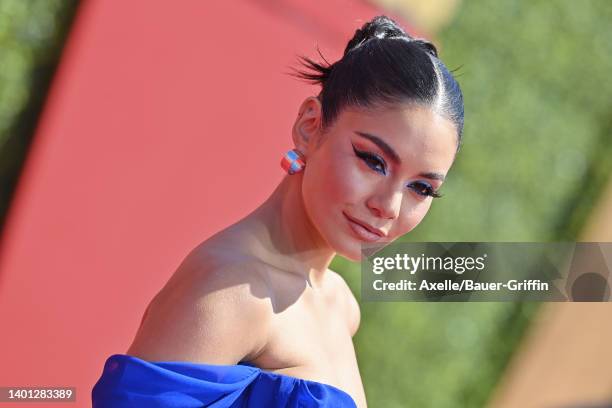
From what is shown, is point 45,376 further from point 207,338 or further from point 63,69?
point 207,338

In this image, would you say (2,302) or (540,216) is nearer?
(2,302)

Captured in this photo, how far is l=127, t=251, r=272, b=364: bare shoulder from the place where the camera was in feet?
3.87

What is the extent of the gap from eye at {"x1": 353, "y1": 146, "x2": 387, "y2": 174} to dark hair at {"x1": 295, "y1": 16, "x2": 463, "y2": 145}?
69 mm

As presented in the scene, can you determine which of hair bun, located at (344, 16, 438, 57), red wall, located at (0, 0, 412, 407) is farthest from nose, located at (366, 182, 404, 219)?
red wall, located at (0, 0, 412, 407)

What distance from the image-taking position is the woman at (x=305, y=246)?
118 cm

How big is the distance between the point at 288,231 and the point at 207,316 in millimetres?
239

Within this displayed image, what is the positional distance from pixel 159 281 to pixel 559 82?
5.82ft

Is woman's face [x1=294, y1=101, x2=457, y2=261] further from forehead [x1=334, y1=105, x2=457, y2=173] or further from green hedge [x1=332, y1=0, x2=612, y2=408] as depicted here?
green hedge [x1=332, y1=0, x2=612, y2=408]

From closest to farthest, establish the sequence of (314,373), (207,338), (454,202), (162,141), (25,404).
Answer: (207,338) < (314,373) < (25,404) < (162,141) < (454,202)

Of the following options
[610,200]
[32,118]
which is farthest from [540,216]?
[32,118]

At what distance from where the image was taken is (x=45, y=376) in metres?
1.97

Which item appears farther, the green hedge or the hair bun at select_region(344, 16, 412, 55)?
the green hedge

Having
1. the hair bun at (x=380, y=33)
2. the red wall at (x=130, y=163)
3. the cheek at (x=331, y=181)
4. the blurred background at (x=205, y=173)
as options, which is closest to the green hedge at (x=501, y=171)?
the blurred background at (x=205, y=173)

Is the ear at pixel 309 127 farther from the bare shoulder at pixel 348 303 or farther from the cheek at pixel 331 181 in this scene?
the bare shoulder at pixel 348 303
